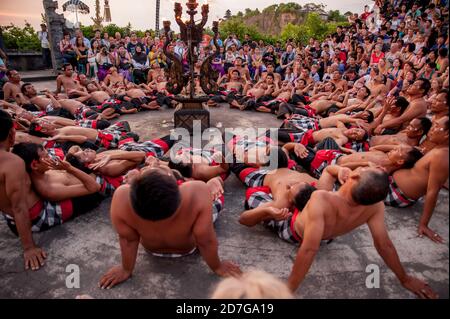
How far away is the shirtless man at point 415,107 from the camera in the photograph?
4.41 metres

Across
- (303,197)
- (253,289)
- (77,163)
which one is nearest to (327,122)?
(303,197)

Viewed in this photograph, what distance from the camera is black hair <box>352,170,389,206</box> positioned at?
5.88 feet

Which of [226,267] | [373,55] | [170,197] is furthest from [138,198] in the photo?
[373,55]

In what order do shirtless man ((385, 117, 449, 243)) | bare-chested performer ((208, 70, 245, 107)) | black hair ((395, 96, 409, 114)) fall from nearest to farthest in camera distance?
shirtless man ((385, 117, 449, 243)), black hair ((395, 96, 409, 114)), bare-chested performer ((208, 70, 245, 107))

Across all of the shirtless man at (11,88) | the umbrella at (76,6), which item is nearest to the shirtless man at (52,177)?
the shirtless man at (11,88)

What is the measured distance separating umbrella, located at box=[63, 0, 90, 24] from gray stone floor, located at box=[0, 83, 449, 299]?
16025mm

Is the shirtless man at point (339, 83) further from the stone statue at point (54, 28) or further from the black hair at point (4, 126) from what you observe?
the stone statue at point (54, 28)

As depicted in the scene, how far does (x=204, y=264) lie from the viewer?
2.38m

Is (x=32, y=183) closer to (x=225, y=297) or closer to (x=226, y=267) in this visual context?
(x=226, y=267)

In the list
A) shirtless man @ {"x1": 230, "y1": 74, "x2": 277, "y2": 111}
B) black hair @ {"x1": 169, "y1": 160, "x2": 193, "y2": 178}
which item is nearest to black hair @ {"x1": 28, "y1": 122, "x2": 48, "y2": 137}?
black hair @ {"x1": 169, "y1": 160, "x2": 193, "y2": 178}

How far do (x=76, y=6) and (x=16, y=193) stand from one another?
1660 cm

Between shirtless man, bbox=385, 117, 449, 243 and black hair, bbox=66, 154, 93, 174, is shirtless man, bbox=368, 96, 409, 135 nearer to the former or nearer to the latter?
shirtless man, bbox=385, 117, 449, 243

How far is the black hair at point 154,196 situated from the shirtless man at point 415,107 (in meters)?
4.00

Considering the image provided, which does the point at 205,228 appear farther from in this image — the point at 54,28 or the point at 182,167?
the point at 54,28
